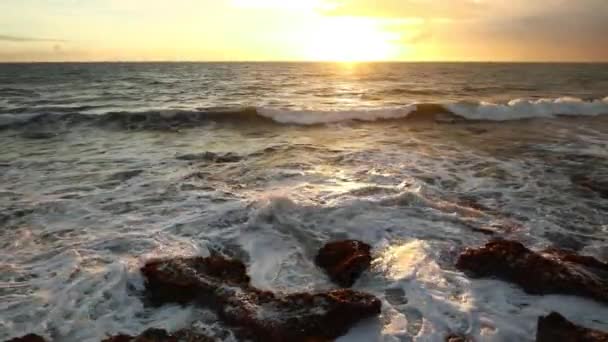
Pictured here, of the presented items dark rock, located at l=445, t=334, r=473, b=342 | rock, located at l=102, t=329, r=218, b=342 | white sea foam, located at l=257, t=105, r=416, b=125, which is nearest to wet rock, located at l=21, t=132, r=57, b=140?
white sea foam, located at l=257, t=105, r=416, b=125

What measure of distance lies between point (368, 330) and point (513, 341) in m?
1.35

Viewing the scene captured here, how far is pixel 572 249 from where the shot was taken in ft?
20.2

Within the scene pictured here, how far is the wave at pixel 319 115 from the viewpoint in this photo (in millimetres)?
18906

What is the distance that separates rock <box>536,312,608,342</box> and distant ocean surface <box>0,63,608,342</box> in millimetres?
118

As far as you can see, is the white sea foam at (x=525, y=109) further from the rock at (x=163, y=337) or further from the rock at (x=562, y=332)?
the rock at (x=163, y=337)

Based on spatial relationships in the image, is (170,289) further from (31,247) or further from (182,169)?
(182,169)

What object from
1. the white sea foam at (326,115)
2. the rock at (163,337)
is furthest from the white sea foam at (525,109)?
the rock at (163,337)

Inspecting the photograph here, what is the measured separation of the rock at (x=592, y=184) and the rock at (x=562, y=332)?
5143 millimetres

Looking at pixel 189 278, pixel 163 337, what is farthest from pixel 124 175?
pixel 163 337

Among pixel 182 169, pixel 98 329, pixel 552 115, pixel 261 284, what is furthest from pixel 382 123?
pixel 98 329

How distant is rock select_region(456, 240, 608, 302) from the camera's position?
4973mm

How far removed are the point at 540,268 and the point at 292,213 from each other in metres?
3.74

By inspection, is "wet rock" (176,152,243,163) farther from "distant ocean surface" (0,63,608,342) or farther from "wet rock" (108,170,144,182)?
"wet rock" (108,170,144,182)

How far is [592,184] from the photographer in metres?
9.03
